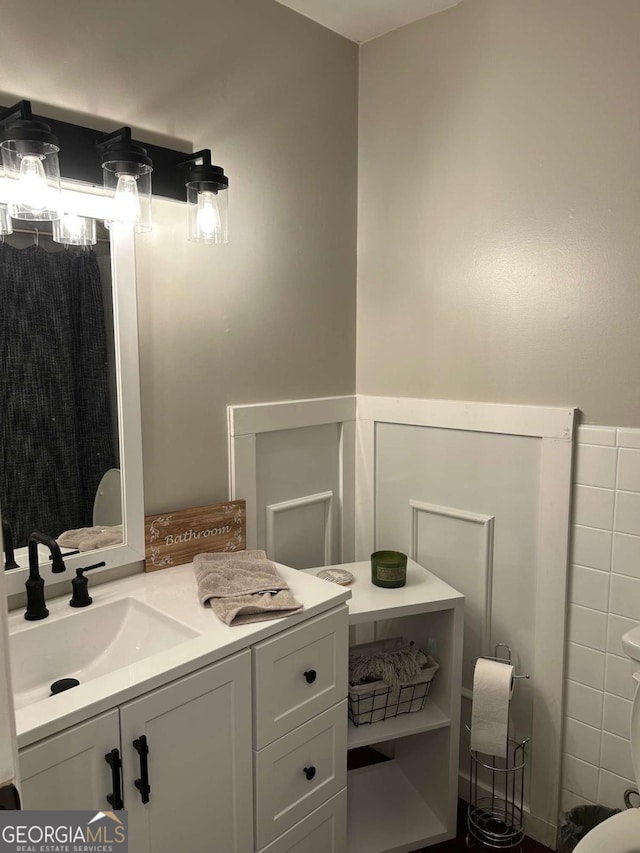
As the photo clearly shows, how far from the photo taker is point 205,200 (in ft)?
5.36

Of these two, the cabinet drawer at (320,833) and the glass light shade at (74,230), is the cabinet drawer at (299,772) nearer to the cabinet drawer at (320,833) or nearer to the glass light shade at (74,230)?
the cabinet drawer at (320,833)

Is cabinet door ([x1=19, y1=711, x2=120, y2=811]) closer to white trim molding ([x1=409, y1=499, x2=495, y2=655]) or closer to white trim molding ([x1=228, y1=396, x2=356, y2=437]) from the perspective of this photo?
white trim molding ([x1=228, y1=396, x2=356, y2=437])

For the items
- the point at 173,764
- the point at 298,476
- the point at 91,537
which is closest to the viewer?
the point at 173,764

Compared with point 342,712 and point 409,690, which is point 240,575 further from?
point 409,690

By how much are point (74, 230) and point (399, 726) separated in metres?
1.57

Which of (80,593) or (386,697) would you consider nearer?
(80,593)

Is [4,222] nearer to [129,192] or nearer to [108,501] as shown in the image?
[129,192]

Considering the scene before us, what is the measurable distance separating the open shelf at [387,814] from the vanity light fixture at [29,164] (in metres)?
1.83

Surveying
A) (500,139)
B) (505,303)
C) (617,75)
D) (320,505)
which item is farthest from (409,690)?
(617,75)

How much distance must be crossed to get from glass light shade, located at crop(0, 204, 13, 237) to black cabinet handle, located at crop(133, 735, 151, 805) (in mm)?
1036

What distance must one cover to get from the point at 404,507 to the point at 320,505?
28 cm

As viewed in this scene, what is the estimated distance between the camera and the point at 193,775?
1288mm

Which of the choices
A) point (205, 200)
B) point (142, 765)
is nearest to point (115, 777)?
point (142, 765)

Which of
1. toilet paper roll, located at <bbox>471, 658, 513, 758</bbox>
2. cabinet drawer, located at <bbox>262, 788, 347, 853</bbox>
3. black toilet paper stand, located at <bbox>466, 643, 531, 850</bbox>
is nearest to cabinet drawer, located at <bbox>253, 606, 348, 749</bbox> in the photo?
cabinet drawer, located at <bbox>262, 788, 347, 853</bbox>
